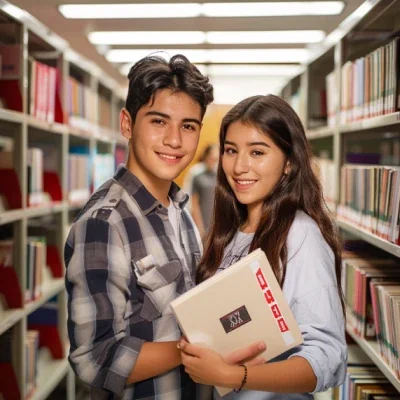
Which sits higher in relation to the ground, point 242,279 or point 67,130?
point 67,130

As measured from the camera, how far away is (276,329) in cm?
133

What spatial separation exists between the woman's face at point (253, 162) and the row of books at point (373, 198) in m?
0.51

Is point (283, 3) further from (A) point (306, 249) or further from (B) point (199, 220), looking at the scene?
(A) point (306, 249)

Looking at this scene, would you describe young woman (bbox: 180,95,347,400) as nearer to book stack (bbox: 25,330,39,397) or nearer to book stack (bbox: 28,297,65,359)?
book stack (bbox: 25,330,39,397)

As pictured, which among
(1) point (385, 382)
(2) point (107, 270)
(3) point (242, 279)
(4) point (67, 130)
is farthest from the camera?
(4) point (67, 130)

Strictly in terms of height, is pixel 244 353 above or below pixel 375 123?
below

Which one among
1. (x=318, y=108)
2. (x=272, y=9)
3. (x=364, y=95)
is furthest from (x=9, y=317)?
(x=272, y=9)

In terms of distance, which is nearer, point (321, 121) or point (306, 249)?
point (306, 249)

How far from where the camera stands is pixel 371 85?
2369mm

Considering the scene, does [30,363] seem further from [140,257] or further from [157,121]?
[157,121]

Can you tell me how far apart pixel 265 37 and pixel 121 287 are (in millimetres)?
4892

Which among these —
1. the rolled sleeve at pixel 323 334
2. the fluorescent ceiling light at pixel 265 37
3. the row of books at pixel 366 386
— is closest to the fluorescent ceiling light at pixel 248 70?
the fluorescent ceiling light at pixel 265 37

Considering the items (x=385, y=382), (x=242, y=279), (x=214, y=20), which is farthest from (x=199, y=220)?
(x=242, y=279)

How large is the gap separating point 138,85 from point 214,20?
3865 mm
